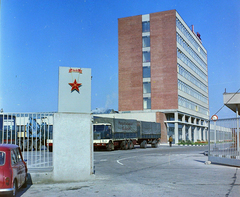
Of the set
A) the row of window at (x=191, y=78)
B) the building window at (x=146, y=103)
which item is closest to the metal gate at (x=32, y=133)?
the building window at (x=146, y=103)

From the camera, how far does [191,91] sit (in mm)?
75000

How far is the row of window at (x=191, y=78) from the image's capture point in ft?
218

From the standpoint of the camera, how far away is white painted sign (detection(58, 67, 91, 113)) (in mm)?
10863

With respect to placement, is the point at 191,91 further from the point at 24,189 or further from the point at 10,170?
the point at 10,170

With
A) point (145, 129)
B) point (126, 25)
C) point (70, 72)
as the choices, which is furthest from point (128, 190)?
point (126, 25)

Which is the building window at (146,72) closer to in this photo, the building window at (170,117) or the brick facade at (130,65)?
the brick facade at (130,65)

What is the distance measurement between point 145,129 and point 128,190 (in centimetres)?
2828

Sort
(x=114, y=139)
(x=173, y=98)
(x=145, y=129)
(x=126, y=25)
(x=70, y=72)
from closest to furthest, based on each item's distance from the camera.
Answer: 1. (x=70, y=72)
2. (x=114, y=139)
3. (x=145, y=129)
4. (x=173, y=98)
5. (x=126, y=25)

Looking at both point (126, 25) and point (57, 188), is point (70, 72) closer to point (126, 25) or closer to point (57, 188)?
point (57, 188)

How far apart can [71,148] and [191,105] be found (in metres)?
65.9

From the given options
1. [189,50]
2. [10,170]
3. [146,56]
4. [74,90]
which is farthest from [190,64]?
[10,170]

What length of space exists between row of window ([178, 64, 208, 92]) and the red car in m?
58.5

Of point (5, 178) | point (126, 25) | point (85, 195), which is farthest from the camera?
point (126, 25)

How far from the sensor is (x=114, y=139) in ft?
99.9
